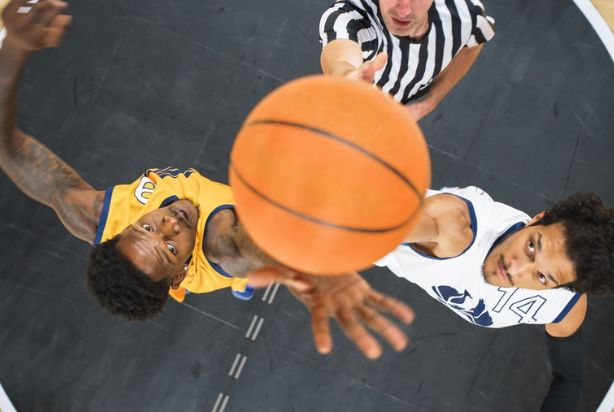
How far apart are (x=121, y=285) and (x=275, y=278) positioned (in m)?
1.07

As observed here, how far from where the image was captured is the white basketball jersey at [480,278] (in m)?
2.54

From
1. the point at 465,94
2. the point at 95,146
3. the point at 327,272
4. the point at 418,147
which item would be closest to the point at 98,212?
the point at 95,146

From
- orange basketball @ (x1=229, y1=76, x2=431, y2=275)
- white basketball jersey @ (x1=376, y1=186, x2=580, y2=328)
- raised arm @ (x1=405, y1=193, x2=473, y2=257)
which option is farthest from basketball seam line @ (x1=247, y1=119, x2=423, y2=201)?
white basketball jersey @ (x1=376, y1=186, x2=580, y2=328)

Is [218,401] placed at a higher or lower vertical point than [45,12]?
lower

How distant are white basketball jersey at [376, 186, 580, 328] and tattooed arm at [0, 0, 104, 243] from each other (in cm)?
158

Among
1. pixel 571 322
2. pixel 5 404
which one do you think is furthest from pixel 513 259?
pixel 5 404

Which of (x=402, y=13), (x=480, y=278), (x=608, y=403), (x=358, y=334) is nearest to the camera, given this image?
(x=358, y=334)

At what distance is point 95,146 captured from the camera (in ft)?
12.7

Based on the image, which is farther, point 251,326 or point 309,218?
point 251,326

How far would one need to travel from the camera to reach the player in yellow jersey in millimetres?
1892

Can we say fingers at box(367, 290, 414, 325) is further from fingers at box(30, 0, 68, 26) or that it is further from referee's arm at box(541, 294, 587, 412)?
A: fingers at box(30, 0, 68, 26)

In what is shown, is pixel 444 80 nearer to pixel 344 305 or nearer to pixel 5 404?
pixel 344 305

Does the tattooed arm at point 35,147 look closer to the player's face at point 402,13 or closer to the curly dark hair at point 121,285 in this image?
the curly dark hair at point 121,285

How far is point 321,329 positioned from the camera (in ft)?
5.87
